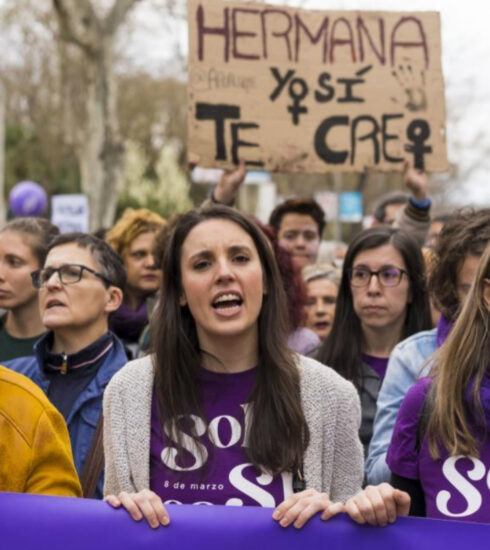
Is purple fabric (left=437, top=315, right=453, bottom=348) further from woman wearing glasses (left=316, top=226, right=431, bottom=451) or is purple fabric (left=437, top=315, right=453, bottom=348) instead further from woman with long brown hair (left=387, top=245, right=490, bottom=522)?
woman with long brown hair (left=387, top=245, right=490, bottom=522)

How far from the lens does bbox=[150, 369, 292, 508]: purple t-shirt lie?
2730 mm

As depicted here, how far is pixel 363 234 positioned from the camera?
4.36m

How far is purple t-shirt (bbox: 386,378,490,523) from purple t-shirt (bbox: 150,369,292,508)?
1.01 ft

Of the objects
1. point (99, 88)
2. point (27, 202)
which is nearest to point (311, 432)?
point (27, 202)

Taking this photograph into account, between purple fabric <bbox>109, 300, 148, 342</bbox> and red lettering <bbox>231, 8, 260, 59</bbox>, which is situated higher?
red lettering <bbox>231, 8, 260, 59</bbox>

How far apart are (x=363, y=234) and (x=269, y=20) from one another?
159 centimetres

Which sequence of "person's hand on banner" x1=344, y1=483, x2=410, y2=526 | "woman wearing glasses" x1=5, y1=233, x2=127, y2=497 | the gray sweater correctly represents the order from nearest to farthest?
"person's hand on banner" x1=344, y1=483, x2=410, y2=526 → the gray sweater → "woman wearing glasses" x1=5, y1=233, x2=127, y2=497

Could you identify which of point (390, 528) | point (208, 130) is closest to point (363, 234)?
point (208, 130)

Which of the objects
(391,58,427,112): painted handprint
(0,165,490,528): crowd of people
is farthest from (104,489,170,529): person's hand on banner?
(391,58,427,112): painted handprint

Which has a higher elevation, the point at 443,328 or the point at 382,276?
the point at 382,276

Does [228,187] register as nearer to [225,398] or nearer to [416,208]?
[416,208]

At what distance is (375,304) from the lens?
4.18 meters

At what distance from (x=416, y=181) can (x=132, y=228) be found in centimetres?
155

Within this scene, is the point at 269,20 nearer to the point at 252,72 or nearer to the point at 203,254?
the point at 252,72
